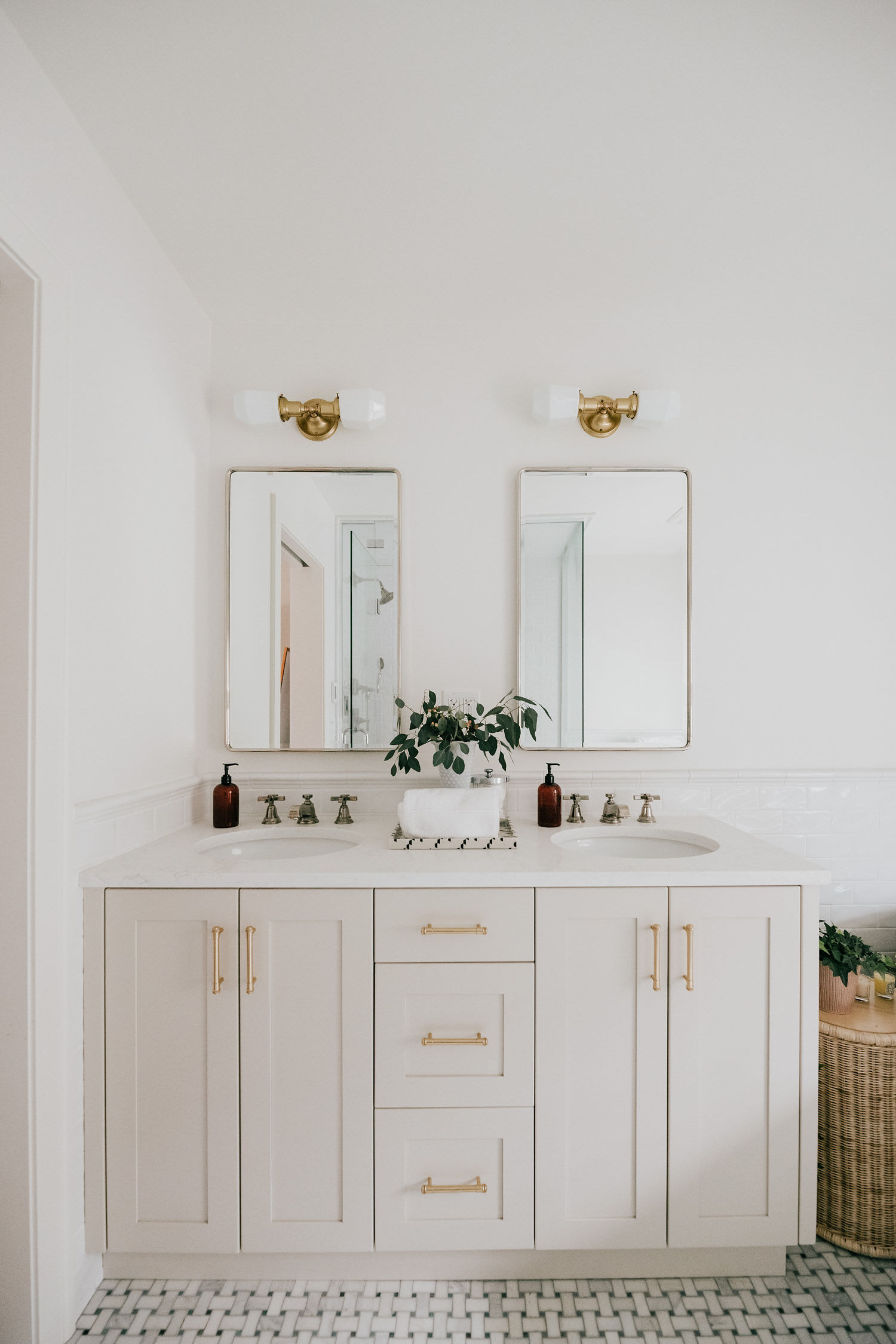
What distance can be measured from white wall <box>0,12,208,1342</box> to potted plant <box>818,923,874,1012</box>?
174 centimetres

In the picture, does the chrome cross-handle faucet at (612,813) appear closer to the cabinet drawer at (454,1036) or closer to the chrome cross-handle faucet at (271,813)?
the cabinet drawer at (454,1036)

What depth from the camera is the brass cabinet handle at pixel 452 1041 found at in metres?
1.52

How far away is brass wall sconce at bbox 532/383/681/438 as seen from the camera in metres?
2.09

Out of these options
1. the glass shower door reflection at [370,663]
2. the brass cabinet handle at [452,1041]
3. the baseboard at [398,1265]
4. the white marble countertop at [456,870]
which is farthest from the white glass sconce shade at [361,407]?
the baseboard at [398,1265]

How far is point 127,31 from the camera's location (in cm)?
128

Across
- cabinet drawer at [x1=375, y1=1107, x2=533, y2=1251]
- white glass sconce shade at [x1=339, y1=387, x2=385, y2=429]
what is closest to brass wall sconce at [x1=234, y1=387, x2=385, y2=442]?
white glass sconce shade at [x1=339, y1=387, x2=385, y2=429]

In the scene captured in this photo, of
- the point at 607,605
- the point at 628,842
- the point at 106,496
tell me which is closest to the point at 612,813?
the point at 628,842

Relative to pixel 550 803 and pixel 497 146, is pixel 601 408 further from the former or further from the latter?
pixel 550 803

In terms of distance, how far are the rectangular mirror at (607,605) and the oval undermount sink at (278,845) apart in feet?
2.15

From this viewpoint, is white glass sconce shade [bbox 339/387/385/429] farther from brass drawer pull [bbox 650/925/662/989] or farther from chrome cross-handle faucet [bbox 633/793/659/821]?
brass drawer pull [bbox 650/925/662/989]

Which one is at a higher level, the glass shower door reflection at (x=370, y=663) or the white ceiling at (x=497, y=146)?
the white ceiling at (x=497, y=146)

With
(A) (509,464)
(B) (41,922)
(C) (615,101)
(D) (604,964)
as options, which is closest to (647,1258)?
(D) (604,964)

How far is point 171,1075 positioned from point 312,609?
1231 mm

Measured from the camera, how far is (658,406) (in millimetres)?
2098
